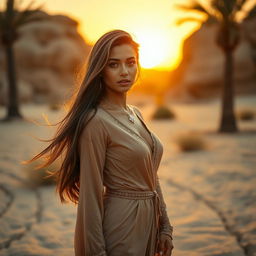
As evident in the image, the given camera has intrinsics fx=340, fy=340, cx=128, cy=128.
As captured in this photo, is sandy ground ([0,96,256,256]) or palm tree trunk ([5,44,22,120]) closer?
sandy ground ([0,96,256,256])

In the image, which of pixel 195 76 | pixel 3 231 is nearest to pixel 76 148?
pixel 3 231

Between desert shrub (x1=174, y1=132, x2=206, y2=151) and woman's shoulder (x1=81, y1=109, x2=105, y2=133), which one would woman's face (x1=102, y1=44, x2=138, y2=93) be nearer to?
woman's shoulder (x1=81, y1=109, x2=105, y2=133)

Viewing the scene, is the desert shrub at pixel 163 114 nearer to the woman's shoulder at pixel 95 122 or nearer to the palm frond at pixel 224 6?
the palm frond at pixel 224 6

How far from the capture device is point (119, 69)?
1.79 m

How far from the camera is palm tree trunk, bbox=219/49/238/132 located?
12.2 m

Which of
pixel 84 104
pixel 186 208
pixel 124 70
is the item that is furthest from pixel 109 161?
pixel 186 208

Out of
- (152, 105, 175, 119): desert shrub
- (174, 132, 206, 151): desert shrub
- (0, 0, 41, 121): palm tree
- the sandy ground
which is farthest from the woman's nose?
(152, 105, 175, 119): desert shrub

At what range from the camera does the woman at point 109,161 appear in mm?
1688

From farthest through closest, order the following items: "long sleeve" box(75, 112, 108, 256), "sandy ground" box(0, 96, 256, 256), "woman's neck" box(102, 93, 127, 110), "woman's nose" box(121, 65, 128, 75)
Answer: "sandy ground" box(0, 96, 256, 256), "woman's neck" box(102, 93, 127, 110), "woman's nose" box(121, 65, 128, 75), "long sleeve" box(75, 112, 108, 256)

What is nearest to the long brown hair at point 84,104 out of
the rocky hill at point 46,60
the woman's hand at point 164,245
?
the woman's hand at point 164,245

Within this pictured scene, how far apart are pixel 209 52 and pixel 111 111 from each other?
136 feet

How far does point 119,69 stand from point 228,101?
11.3 m

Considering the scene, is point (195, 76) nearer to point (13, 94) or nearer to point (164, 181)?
point (13, 94)

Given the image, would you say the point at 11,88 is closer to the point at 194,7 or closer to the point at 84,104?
the point at 194,7
